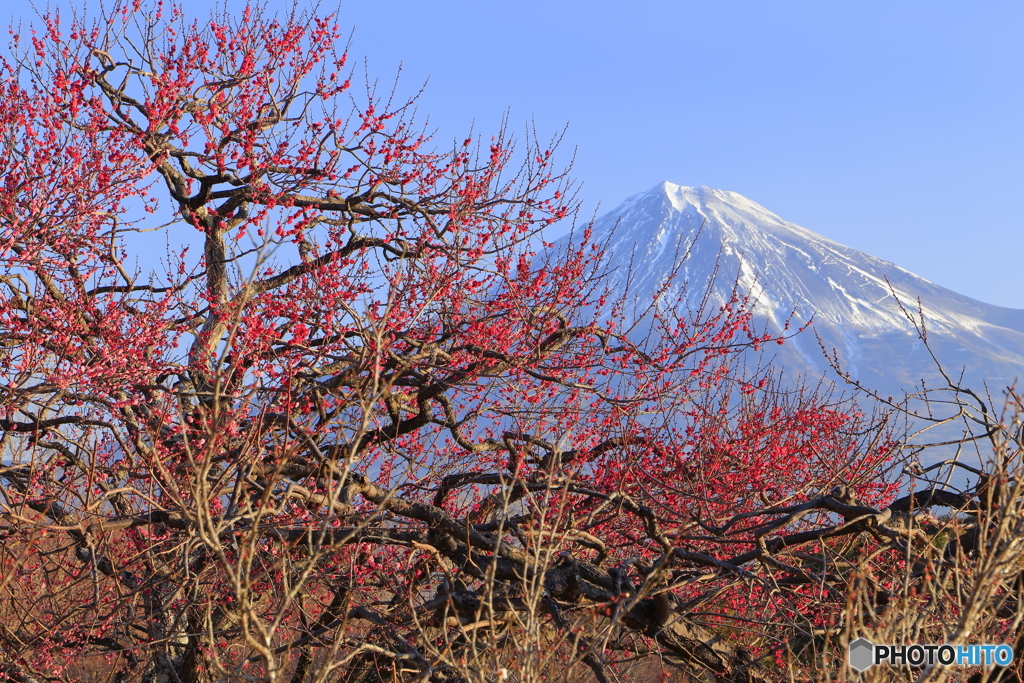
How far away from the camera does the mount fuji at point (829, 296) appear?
441 feet

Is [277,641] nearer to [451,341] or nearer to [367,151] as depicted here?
[451,341]

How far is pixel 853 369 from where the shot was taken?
15088 centimetres

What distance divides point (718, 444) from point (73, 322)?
6.15 metres

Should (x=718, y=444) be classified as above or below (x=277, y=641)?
above

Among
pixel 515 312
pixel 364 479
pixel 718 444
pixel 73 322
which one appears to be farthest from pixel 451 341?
pixel 73 322

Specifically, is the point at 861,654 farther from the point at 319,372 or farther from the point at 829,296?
the point at 829,296

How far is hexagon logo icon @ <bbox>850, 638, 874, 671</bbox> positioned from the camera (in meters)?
3.10

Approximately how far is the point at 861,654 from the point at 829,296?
514 feet
